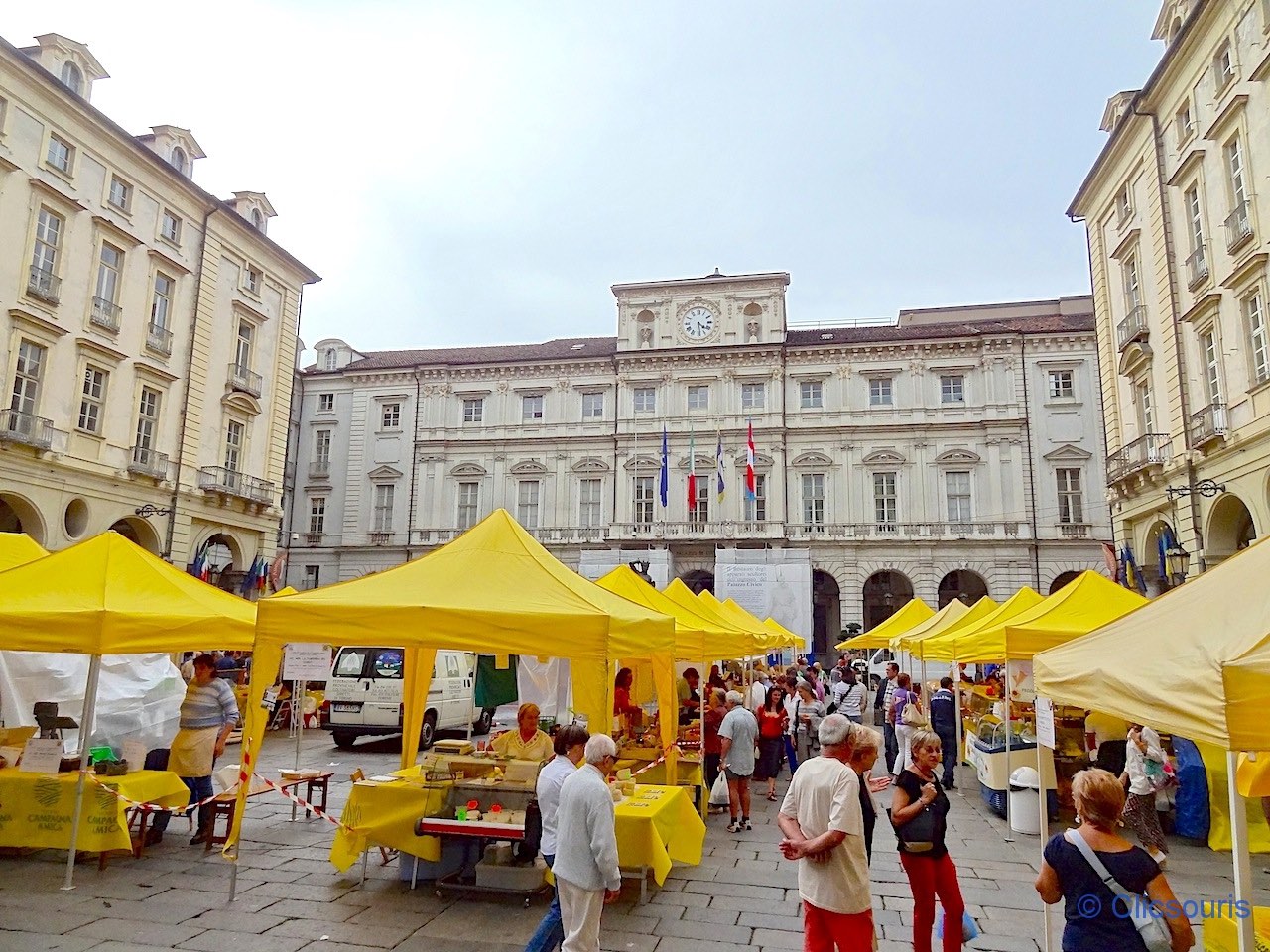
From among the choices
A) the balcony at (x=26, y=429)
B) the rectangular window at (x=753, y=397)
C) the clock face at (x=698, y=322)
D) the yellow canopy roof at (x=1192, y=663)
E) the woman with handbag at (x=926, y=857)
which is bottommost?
the woman with handbag at (x=926, y=857)

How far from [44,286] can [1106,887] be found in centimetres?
2711

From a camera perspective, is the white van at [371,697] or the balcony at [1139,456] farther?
the balcony at [1139,456]

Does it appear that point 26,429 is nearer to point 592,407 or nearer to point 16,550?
point 16,550

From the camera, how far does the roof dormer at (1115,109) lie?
78.5ft

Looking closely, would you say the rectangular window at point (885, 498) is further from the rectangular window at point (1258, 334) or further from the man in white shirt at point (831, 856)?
the man in white shirt at point (831, 856)

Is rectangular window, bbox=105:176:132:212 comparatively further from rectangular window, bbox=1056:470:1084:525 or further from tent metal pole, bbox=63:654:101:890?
rectangular window, bbox=1056:470:1084:525

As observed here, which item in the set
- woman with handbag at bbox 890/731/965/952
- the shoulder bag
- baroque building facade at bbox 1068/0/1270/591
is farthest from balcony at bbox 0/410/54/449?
baroque building facade at bbox 1068/0/1270/591

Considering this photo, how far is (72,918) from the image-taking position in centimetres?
641

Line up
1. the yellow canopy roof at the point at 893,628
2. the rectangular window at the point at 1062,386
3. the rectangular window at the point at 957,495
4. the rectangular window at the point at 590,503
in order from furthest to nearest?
the rectangular window at the point at 590,503, the rectangular window at the point at 957,495, the rectangular window at the point at 1062,386, the yellow canopy roof at the point at 893,628

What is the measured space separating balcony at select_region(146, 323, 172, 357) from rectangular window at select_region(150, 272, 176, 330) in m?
0.07

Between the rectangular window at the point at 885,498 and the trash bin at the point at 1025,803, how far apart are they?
28.3 metres

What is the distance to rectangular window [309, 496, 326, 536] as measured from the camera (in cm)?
4388

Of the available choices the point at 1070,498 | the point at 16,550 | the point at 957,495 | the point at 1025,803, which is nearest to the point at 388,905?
the point at 16,550
